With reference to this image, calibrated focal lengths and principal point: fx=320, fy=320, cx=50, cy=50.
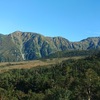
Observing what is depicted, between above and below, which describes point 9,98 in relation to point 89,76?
below

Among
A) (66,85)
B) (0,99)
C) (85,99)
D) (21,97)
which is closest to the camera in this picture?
(85,99)

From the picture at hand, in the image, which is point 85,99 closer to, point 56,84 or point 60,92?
point 60,92

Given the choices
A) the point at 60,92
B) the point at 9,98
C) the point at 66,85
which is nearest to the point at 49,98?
the point at 60,92

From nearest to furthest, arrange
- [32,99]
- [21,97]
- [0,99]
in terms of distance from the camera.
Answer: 1. [0,99]
2. [32,99]
3. [21,97]

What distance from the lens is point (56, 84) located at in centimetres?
19625

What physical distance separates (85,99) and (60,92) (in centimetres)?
1203

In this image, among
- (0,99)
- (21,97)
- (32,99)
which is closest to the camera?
(0,99)

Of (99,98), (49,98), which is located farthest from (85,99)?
(49,98)

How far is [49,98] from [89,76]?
19648 millimetres

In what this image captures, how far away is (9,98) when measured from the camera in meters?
154

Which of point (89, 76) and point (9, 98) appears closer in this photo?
point (89, 76)

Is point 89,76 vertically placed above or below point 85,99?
above

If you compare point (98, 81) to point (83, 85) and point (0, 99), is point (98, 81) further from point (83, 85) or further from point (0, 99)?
point (0, 99)

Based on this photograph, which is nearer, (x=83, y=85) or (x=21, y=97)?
(x=83, y=85)
